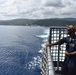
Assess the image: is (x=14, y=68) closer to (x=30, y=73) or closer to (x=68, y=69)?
(x=30, y=73)

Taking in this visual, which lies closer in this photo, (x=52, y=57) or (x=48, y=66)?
(x=48, y=66)

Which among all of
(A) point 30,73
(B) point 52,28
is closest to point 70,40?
(B) point 52,28

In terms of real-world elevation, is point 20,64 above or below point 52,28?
below

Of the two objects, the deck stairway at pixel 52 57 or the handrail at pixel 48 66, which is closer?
the handrail at pixel 48 66

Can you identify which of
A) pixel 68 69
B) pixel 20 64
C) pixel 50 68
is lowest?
pixel 20 64

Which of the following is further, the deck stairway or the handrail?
the deck stairway

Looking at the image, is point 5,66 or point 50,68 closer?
point 50,68

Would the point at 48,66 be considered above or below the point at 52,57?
above

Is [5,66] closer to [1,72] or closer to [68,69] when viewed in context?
[1,72]

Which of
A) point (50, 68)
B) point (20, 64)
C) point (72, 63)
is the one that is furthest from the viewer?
point (20, 64)

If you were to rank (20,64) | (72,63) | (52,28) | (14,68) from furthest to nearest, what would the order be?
(20,64), (14,68), (52,28), (72,63)
